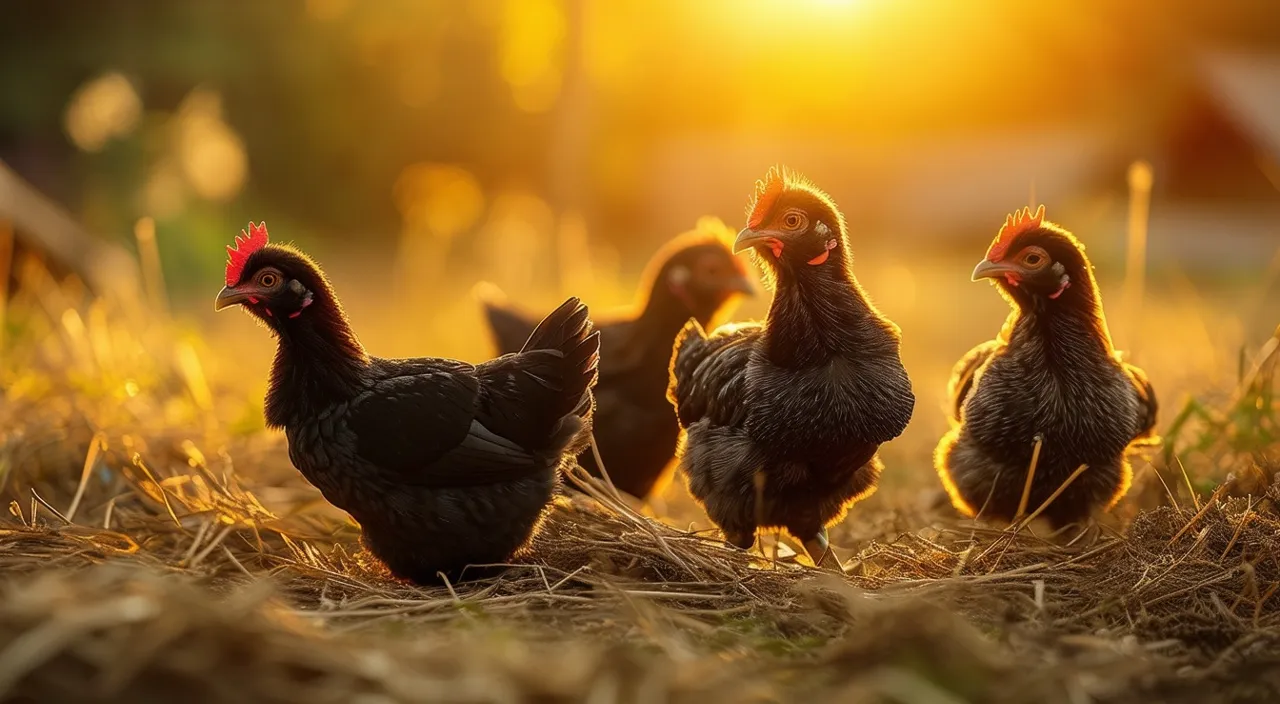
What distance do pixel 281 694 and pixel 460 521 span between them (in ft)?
5.09

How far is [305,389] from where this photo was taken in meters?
3.91

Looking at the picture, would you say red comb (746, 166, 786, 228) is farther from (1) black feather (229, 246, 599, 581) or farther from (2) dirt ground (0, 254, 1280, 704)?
(2) dirt ground (0, 254, 1280, 704)

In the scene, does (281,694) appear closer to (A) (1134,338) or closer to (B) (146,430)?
(B) (146,430)

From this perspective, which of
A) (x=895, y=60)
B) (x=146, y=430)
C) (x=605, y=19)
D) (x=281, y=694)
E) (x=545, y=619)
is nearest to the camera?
(x=281, y=694)

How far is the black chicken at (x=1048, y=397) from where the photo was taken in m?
4.12

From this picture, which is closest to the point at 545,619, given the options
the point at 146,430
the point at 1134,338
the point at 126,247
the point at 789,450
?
the point at 789,450

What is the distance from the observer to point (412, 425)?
3.82 meters

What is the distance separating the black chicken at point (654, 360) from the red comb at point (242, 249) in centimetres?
190

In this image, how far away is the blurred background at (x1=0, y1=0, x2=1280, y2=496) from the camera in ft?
44.5

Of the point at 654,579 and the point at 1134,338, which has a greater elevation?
the point at 1134,338

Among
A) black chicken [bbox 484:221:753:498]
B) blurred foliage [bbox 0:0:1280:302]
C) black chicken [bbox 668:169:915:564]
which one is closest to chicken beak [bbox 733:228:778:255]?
black chicken [bbox 668:169:915:564]

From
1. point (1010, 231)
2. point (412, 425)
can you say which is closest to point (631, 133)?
point (1010, 231)

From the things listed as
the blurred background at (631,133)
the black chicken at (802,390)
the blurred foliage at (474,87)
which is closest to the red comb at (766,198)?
the black chicken at (802,390)

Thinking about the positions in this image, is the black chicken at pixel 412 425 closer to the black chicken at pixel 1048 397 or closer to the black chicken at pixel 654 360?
the black chicken at pixel 654 360
